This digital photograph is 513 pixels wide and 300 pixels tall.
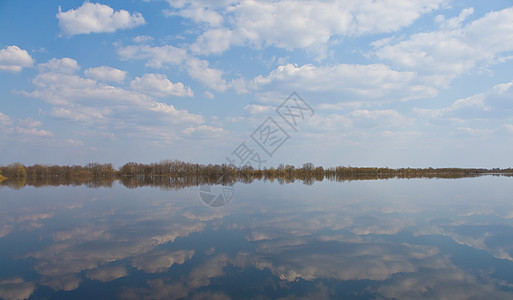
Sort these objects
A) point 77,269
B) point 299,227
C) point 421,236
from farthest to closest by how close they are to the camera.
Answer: point 299,227
point 421,236
point 77,269

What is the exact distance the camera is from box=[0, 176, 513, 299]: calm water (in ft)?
13.2

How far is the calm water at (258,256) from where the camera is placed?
4.03 metres

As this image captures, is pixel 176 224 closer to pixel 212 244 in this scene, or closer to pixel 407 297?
pixel 212 244

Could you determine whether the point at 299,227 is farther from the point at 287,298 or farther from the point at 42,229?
the point at 42,229

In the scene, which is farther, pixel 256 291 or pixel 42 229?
pixel 42 229

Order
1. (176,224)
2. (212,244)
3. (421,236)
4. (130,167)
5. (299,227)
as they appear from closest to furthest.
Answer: (212,244), (421,236), (299,227), (176,224), (130,167)

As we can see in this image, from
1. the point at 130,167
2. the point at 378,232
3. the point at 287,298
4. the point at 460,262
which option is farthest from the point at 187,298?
the point at 130,167

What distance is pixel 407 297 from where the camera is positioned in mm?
3809

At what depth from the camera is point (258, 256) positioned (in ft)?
17.8

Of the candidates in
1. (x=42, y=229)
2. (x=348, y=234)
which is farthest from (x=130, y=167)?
(x=348, y=234)

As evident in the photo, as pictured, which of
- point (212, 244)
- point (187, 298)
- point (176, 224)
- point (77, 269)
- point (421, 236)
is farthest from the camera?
point (176, 224)

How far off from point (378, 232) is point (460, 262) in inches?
87.4

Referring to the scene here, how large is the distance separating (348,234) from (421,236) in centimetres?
155

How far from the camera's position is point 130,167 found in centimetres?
5522
